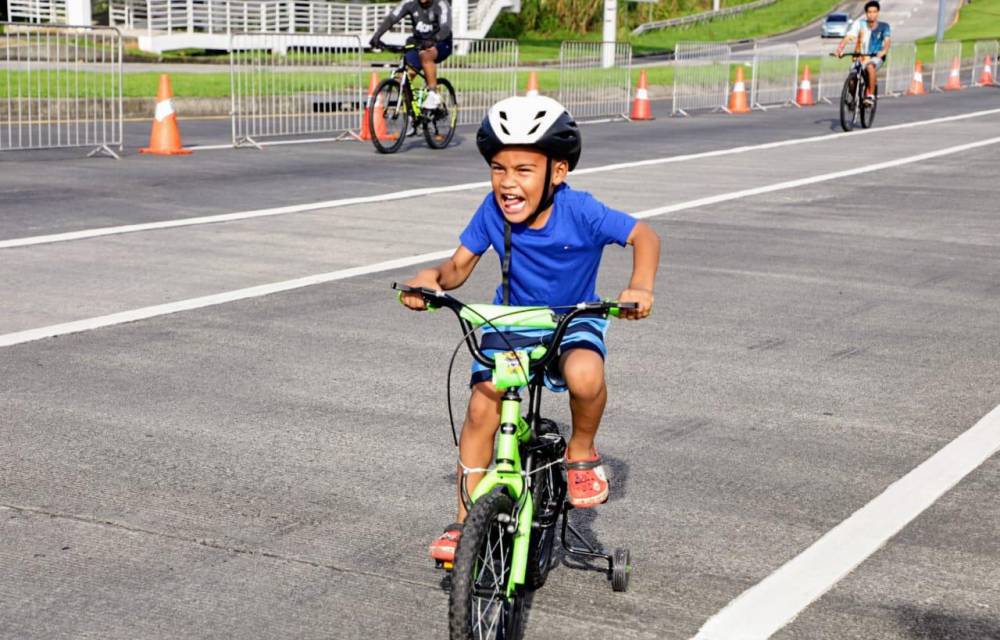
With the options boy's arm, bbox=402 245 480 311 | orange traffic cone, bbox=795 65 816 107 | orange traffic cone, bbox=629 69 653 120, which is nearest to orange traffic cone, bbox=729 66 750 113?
orange traffic cone, bbox=795 65 816 107

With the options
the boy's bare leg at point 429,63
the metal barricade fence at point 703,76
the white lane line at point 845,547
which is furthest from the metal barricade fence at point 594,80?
the white lane line at point 845,547

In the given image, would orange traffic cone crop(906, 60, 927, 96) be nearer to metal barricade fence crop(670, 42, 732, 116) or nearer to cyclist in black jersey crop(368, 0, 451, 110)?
metal barricade fence crop(670, 42, 732, 116)

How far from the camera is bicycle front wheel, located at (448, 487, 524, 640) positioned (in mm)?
3734

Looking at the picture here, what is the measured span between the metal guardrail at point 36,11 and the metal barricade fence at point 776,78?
2074 centimetres

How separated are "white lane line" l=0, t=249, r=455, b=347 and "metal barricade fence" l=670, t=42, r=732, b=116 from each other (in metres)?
21.1

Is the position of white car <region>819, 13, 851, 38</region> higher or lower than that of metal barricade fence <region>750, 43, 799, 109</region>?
higher

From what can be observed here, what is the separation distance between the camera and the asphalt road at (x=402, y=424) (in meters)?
4.63

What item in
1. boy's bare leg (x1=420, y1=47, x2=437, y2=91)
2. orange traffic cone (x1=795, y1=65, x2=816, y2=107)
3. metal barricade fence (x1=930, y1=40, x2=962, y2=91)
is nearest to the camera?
boy's bare leg (x1=420, y1=47, x2=437, y2=91)

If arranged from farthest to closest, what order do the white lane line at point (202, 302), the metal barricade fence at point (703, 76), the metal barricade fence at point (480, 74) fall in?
the metal barricade fence at point (703, 76)
the metal barricade fence at point (480, 74)
the white lane line at point (202, 302)

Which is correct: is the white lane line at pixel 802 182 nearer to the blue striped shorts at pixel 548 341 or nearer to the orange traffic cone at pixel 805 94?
the blue striped shorts at pixel 548 341

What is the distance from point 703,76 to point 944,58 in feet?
49.2

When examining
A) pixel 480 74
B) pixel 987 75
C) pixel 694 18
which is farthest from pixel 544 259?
pixel 694 18

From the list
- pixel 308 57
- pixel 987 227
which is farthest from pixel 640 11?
pixel 987 227

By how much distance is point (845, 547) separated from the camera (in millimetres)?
5152
